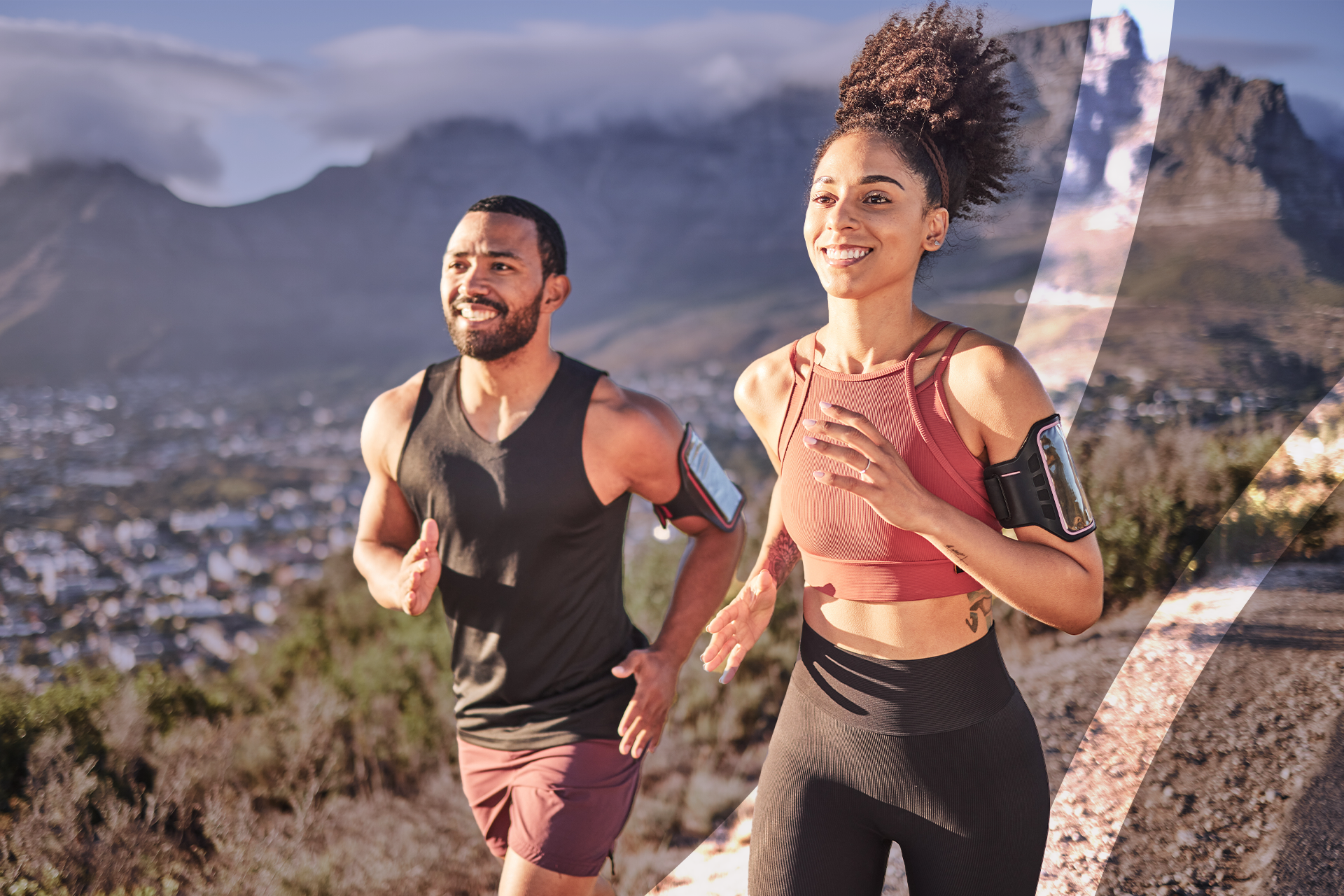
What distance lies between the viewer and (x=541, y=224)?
7.84 ft

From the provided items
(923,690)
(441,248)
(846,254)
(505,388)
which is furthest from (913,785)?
(441,248)

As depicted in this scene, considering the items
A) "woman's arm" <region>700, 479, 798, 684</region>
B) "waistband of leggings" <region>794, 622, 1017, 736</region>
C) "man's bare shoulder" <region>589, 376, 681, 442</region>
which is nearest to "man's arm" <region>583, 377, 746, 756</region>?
"man's bare shoulder" <region>589, 376, 681, 442</region>

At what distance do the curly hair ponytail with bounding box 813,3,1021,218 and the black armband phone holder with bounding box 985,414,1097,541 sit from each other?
20.5 inches

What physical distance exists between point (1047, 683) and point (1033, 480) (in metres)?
2.98

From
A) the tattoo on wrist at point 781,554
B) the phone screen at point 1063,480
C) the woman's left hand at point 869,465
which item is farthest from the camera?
the tattoo on wrist at point 781,554

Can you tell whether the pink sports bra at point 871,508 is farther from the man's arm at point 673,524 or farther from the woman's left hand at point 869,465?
the man's arm at point 673,524

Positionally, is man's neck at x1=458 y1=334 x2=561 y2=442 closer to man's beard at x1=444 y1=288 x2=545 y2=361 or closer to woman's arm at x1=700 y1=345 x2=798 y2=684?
man's beard at x1=444 y1=288 x2=545 y2=361

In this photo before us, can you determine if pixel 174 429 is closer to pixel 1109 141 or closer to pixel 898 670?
pixel 1109 141

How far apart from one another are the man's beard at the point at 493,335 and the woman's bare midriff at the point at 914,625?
1206 millimetres

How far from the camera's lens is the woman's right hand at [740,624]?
1.52m

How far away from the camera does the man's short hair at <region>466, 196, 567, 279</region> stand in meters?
2.35

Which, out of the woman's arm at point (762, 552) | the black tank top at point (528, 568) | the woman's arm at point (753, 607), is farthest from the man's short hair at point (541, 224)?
the woman's arm at point (753, 607)

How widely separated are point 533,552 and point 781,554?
0.75m

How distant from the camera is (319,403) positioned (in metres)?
18.5
